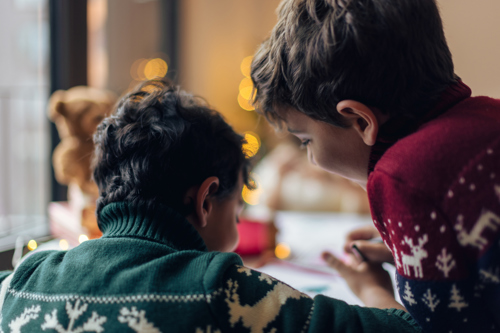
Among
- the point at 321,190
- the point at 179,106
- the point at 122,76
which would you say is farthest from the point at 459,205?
the point at 122,76

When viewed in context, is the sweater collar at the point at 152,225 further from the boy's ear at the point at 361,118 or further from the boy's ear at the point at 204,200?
the boy's ear at the point at 361,118

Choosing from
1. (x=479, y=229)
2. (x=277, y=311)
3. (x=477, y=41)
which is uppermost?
(x=477, y=41)

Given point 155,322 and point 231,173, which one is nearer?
point 155,322

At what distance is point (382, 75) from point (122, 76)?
2.00m

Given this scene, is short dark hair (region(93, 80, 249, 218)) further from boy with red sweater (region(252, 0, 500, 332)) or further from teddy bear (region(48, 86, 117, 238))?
teddy bear (region(48, 86, 117, 238))

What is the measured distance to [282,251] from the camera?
38.6 inches

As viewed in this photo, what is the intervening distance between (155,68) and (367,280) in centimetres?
218

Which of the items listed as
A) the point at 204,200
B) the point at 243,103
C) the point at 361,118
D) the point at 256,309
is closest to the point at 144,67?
the point at 243,103

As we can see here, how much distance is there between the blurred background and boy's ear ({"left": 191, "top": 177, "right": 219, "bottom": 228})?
0.17 metres

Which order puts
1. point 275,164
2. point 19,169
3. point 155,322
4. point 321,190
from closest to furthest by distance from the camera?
point 155,322 < point 19,169 < point 321,190 < point 275,164

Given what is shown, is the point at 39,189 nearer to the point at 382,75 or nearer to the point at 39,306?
the point at 39,306

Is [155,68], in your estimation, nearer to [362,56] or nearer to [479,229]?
[362,56]

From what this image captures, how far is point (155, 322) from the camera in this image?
0.45 meters

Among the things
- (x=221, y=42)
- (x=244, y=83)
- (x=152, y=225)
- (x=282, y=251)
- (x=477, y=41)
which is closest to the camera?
(x=152, y=225)
